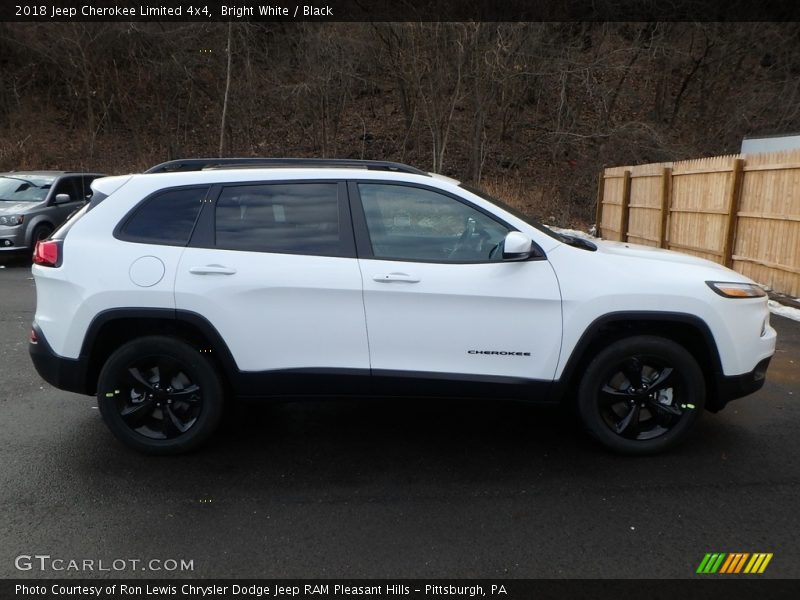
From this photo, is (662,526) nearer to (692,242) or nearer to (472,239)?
(472,239)

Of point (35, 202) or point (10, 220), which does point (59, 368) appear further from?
point (35, 202)

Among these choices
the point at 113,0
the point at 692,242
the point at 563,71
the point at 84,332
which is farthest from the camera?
the point at 113,0

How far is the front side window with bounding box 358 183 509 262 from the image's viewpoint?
377cm

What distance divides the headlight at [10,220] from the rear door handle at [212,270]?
979 centimetres

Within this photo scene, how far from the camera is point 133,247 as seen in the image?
148 inches

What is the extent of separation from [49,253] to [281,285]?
1.47m

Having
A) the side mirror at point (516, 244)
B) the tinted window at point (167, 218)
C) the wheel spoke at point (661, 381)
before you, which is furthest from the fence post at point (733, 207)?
the tinted window at point (167, 218)

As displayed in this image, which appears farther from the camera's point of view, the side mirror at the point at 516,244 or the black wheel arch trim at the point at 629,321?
the black wheel arch trim at the point at 629,321

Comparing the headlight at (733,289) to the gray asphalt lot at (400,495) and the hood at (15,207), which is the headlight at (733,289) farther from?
the hood at (15,207)

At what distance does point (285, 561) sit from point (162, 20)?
26.0 m

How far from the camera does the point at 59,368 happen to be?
380 cm

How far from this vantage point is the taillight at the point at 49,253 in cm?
379

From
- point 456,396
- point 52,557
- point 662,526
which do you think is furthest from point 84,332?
point 662,526

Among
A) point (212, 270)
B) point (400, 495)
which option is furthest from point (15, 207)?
point (400, 495)
